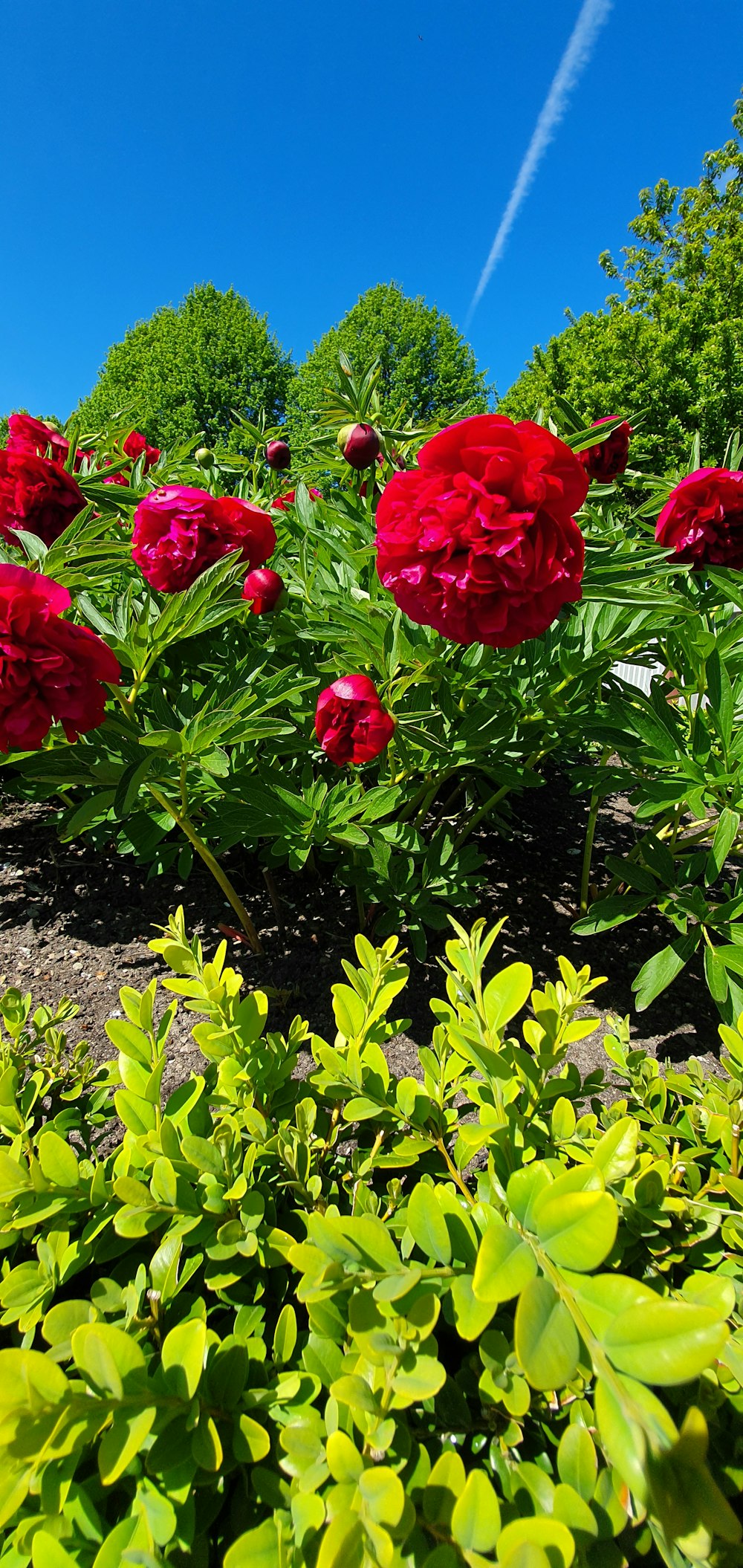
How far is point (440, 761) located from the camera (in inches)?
63.5

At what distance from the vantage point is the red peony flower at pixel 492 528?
3.60ft

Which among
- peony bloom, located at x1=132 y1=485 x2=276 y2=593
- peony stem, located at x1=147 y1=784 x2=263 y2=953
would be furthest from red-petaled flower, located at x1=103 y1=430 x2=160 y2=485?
peony stem, located at x1=147 y1=784 x2=263 y2=953

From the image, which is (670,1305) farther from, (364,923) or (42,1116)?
(364,923)

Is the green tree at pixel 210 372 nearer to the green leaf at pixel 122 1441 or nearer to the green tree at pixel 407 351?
the green tree at pixel 407 351

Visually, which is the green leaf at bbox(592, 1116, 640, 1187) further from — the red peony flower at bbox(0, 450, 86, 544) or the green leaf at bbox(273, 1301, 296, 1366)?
the red peony flower at bbox(0, 450, 86, 544)

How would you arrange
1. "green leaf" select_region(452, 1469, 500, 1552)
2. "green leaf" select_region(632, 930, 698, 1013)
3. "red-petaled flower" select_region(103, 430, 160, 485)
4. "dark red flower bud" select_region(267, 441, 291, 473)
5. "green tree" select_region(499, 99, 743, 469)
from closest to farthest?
"green leaf" select_region(452, 1469, 500, 1552) → "green leaf" select_region(632, 930, 698, 1013) → "dark red flower bud" select_region(267, 441, 291, 473) → "red-petaled flower" select_region(103, 430, 160, 485) → "green tree" select_region(499, 99, 743, 469)

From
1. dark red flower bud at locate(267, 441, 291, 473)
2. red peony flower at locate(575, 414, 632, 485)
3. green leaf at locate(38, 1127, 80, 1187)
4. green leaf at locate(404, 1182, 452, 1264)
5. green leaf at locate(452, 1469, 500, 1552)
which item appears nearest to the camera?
green leaf at locate(452, 1469, 500, 1552)

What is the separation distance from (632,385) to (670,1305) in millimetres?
19621

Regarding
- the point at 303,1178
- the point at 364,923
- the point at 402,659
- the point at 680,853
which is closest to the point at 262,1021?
the point at 303,1178

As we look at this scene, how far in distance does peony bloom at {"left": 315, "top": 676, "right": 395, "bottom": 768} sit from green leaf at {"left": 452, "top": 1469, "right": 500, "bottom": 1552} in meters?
1.07

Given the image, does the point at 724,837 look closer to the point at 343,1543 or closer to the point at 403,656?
the point at 403,656

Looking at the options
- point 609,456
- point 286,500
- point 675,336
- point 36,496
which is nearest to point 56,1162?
point 36,496

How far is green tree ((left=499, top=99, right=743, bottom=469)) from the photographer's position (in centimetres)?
1549

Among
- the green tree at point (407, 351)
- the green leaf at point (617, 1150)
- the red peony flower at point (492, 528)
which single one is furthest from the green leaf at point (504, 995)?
the green tree at point (407, 351)
